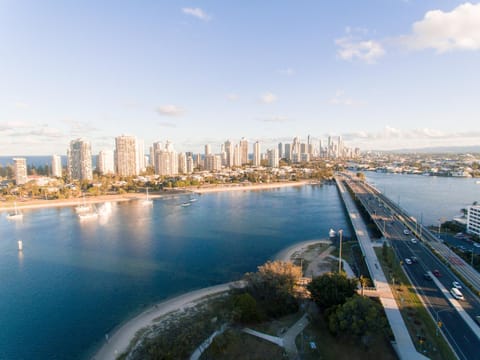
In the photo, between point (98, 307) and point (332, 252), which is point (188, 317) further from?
point (332, 252)

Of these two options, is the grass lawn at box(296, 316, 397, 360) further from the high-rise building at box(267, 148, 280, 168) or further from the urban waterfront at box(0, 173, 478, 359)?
the high-rise building at box(267, 148, 280, 168)

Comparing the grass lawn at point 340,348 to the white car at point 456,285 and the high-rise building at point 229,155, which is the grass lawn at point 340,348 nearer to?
the white car at point 456,285

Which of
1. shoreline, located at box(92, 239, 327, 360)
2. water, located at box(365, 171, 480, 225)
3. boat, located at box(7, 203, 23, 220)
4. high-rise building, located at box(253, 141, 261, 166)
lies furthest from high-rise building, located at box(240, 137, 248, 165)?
shoreline, located at box(92, 239, 327, 360)

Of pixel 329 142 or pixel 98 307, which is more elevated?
pixel 329 142

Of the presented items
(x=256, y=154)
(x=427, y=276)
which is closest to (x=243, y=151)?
(x=256, y=154)

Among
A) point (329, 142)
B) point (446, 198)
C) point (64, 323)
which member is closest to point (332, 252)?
point (64, 323)
